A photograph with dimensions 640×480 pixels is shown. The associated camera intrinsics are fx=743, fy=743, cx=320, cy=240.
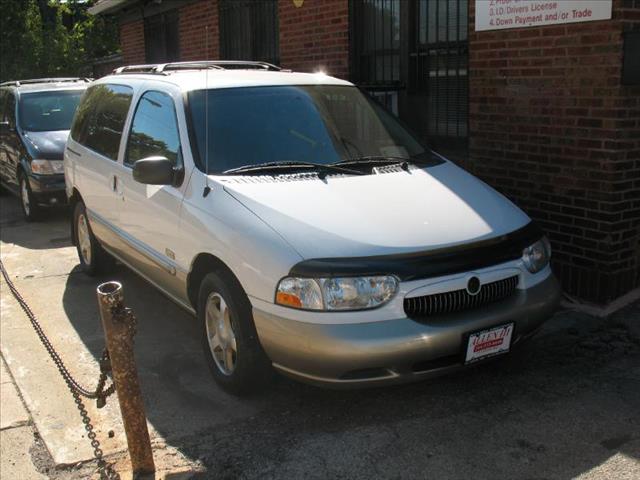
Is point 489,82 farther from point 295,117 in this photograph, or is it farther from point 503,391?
point 503,391

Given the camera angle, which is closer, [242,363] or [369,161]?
[242,363]

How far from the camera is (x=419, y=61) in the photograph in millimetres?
7453

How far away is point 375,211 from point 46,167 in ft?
21.9

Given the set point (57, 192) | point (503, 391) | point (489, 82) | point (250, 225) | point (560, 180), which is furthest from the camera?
point (57, 192)

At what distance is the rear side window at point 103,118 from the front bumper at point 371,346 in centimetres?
262

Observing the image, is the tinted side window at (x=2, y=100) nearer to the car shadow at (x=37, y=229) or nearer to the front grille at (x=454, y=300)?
the car shadow at (x=37, y=229)

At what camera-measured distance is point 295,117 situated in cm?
481

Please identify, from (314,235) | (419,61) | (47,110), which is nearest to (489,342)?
(314,235)

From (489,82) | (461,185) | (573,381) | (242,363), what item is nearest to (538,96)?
(489,82)

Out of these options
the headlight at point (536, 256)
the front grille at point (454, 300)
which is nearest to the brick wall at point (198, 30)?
the headlight at point (536, 256)

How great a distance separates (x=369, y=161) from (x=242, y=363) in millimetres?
1500

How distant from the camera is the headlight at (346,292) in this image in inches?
139

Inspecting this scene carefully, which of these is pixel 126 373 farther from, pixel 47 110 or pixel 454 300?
pixel 47 110

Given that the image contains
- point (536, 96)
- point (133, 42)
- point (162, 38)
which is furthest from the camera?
point (133, 42)
